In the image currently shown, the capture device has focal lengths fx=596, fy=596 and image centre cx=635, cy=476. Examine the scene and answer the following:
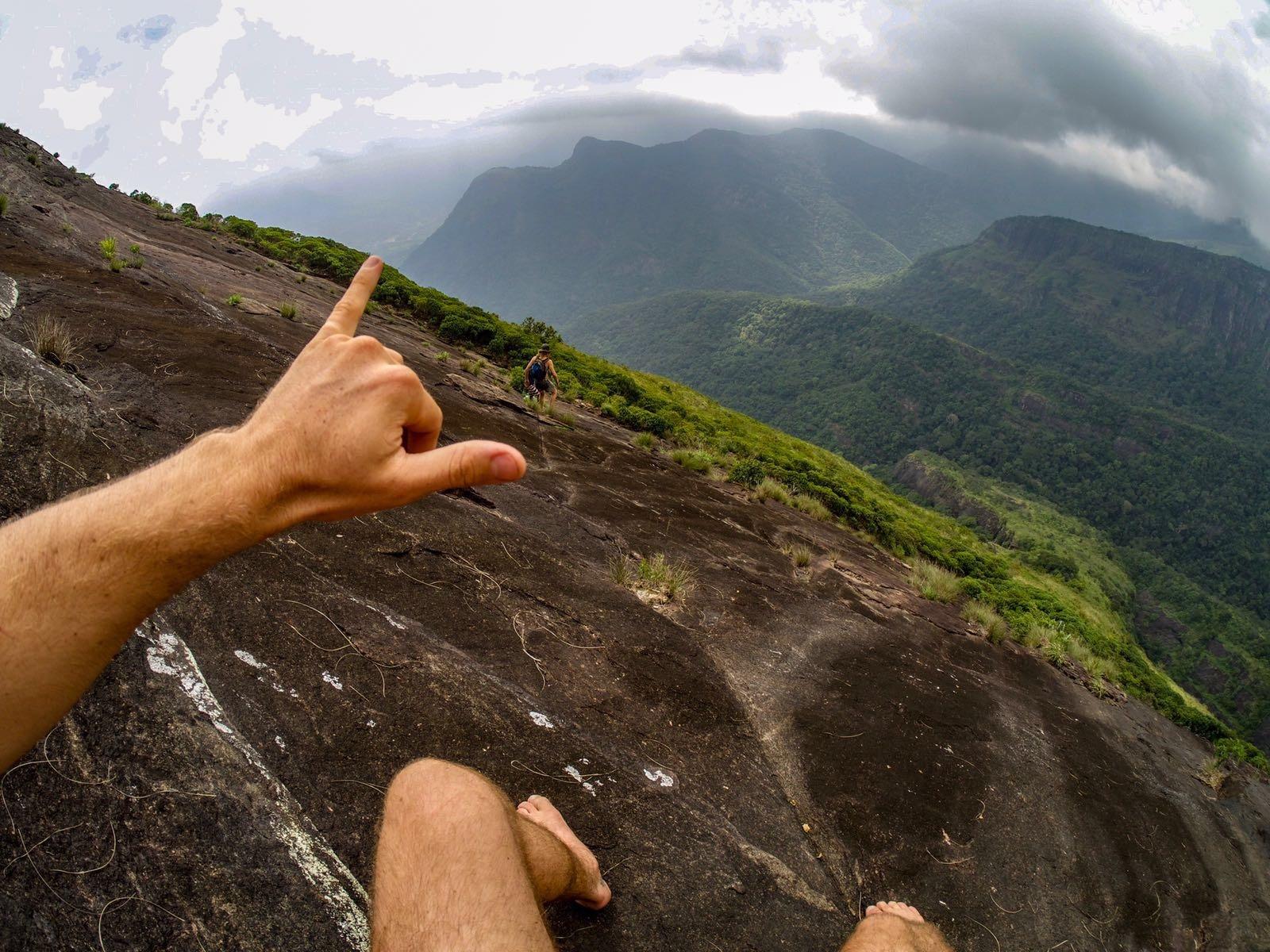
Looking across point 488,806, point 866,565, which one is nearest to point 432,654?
point 488,806

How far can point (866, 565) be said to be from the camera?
494 inches

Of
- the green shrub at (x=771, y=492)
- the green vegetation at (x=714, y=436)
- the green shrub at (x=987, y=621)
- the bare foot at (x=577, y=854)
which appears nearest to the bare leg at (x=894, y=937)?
the bare foot at (x=577, y=854)

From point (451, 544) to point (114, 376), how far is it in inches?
179

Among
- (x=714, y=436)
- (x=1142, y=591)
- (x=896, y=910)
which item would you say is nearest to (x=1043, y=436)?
(x=1142, y=591)

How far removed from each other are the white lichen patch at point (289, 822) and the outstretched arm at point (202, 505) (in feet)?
6.43

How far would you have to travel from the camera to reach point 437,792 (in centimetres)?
246

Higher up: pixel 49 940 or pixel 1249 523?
pixel 49 940

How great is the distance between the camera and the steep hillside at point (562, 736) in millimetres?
2943

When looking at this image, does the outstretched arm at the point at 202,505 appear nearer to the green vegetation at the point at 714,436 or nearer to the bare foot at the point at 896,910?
the bare foot at the point at 896,910

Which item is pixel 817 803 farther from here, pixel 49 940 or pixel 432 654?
pixel 49 940

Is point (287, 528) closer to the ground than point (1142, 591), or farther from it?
farther from it

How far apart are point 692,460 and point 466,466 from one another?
47.6 ft

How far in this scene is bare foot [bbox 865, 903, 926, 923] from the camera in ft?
12.8

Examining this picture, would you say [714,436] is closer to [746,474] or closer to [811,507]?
[746,474]
